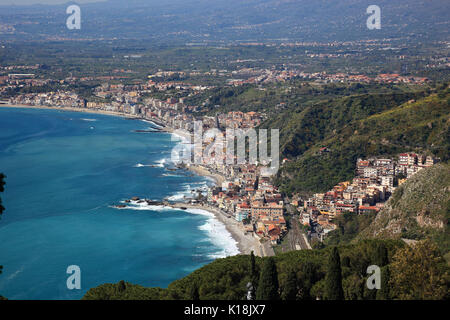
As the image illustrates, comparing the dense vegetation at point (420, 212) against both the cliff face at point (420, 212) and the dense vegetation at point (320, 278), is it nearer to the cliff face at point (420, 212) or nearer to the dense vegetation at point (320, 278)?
the cliff face at point (420, 212)

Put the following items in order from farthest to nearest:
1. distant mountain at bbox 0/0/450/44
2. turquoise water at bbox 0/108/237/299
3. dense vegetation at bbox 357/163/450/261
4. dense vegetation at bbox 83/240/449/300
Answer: distant mountain at bbox 0/0/450/44 < turquoise water at bbox 0/108/237/299 < dense vegetation at bbox 357/163/450/261 < dense vegetation at bbox 83/240/449/300

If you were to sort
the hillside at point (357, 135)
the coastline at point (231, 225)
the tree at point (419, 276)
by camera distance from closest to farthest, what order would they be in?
the tree at point (419, 276) → the coastline at point (231, 225) → the hillside at point (357, 135)

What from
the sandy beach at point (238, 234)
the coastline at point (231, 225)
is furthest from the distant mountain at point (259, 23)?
the sandy beach at point (238, 234)

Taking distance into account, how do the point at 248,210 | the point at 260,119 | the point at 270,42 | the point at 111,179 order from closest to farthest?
the point at 248,210, the point at 111,179, the point at 260,119, the point at 270,42

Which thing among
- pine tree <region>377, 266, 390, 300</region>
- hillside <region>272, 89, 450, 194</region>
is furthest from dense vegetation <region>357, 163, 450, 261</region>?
hillside <region>272, 89, 450, 194</region>

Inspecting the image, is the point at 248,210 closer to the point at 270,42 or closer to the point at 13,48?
the point at 13,48

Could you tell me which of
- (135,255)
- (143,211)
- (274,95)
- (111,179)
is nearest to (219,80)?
(274,95)

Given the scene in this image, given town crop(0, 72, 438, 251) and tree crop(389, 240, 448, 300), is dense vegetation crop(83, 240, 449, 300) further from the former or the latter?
town crop(0, 72, 438, 251)
